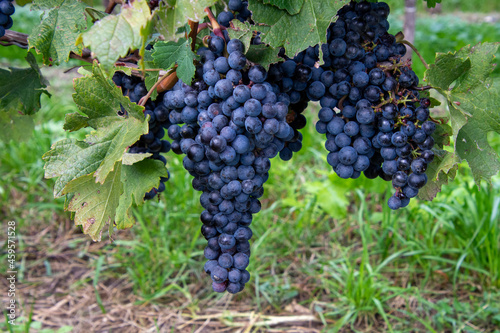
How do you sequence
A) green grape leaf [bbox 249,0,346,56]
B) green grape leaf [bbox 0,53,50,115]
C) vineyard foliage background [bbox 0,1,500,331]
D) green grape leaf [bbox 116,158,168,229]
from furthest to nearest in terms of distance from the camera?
vineyard foliage background [bbox 0,1,500,331], green grape leaf [bbox 0,53,50,115], green grape leaf [bbox 116,158,168,229], green grape leaf [bbox 249,0,346,56]

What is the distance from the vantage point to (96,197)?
2.49 feet

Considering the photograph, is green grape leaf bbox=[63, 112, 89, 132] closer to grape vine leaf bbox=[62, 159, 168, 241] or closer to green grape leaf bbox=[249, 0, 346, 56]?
grape vine leaf bbox=[62, 159, 168, 241]

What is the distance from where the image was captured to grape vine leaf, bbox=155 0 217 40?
63cm

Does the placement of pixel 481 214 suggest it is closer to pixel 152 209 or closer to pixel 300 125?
pixel 300 125

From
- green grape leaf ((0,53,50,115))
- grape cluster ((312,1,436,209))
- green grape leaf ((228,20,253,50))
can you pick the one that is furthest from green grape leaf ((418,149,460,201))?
green grape leaf ((0,53,50,115))

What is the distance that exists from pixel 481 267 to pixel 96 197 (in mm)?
1834

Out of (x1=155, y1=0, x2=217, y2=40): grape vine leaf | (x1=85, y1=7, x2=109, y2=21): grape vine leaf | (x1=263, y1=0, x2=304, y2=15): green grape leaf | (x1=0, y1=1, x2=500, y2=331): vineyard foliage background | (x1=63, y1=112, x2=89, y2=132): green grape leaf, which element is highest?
(x1=263, y1=0, x2=304, y2=15): green grape leaf

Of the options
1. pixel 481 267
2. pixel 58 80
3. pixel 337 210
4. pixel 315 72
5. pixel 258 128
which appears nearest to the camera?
pixel 258 128

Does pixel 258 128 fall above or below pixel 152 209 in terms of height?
above

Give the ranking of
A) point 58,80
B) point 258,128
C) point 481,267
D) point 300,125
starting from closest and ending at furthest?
point 258,128 → point 300,125 → point 481,267 → point 58,80

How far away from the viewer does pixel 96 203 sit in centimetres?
76

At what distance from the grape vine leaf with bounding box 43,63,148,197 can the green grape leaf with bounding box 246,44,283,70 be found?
0.22m

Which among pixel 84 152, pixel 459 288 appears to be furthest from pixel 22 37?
pixel 459 288

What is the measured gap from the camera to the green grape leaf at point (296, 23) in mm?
698
